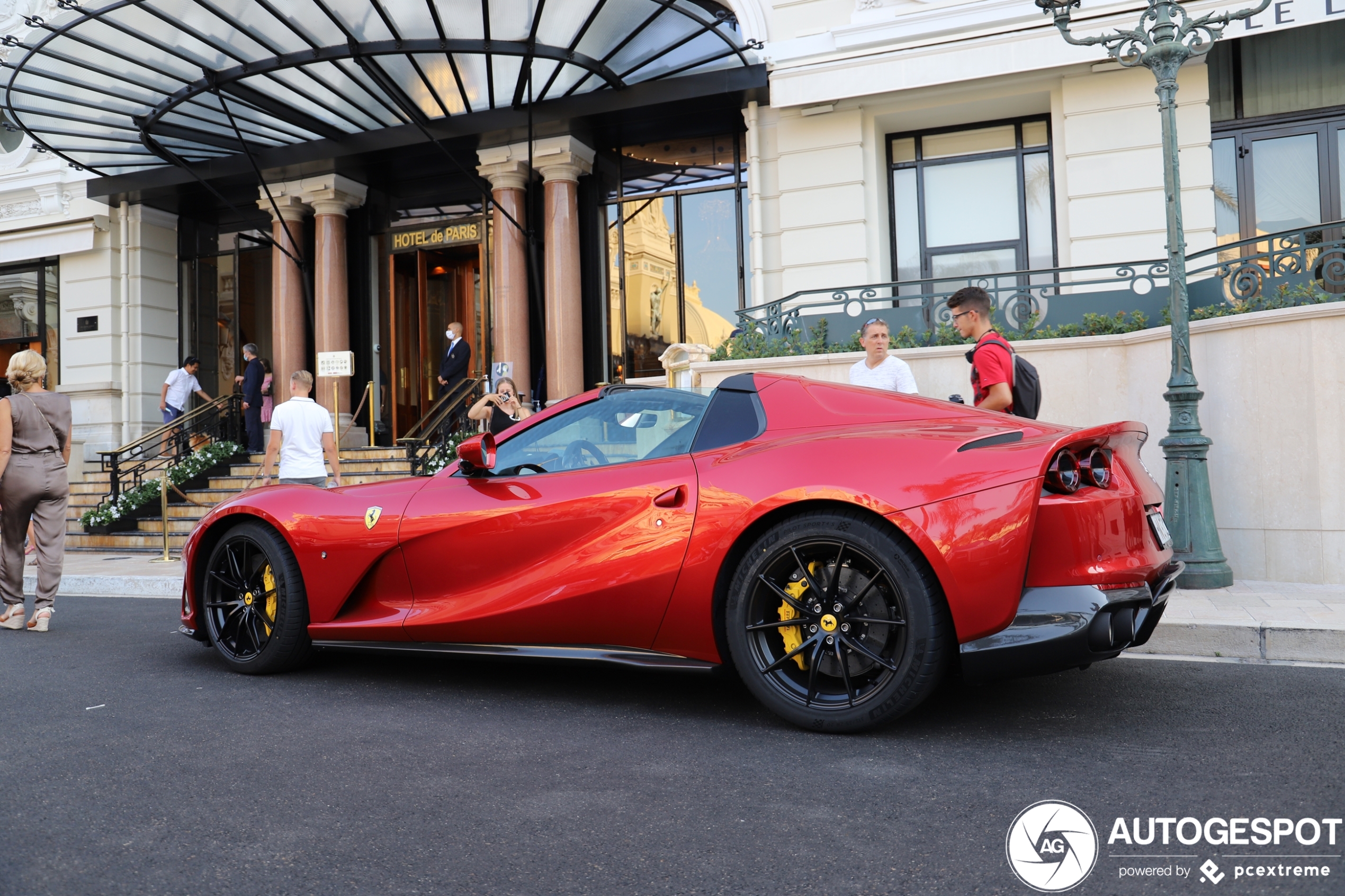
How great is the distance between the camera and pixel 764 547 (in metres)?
3.54

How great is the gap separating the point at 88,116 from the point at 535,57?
265 inches

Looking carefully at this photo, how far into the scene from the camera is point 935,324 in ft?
34.3

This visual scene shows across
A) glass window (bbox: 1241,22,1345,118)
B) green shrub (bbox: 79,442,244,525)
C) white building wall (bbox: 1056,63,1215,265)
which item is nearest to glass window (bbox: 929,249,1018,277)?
white building wall (bbox: 1056,63,1215,265)

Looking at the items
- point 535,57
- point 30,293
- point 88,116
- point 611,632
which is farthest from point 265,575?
point 30,293

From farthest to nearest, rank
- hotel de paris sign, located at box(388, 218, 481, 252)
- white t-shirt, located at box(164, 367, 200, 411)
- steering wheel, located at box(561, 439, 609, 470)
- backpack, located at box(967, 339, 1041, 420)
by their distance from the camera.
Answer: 1. white t-shirt, located at box(164, 367, 200, 411)
2. hotel de paris sign, located at box(388, 218, 481, 252)
3. backpack, located at box(967, 339, 1041, 420)
4. steering wheel, located at box(561, 439, 609, 470)

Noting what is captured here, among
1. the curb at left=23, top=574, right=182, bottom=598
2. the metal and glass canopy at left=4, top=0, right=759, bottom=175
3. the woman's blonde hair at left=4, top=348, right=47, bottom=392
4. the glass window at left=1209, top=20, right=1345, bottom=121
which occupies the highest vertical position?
the metal and glass canopy at left=4, top=0, right=759, bottom=175

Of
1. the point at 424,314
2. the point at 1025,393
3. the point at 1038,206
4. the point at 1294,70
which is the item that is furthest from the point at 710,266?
the point at 1025,393

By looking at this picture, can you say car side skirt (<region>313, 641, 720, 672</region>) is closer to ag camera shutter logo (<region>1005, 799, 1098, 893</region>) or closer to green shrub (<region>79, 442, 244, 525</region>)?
ag camera shutter logo (<region>1005, 799, 1098, 893</region>)

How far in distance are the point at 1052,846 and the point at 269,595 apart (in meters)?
3.69

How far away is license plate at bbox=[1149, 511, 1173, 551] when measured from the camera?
11.8 ft

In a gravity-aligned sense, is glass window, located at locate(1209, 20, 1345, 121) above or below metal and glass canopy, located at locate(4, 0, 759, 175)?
below

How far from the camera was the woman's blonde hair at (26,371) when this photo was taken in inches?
251

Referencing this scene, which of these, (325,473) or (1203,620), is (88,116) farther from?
(1203,620)

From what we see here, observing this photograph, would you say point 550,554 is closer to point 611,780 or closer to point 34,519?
point 611,780
